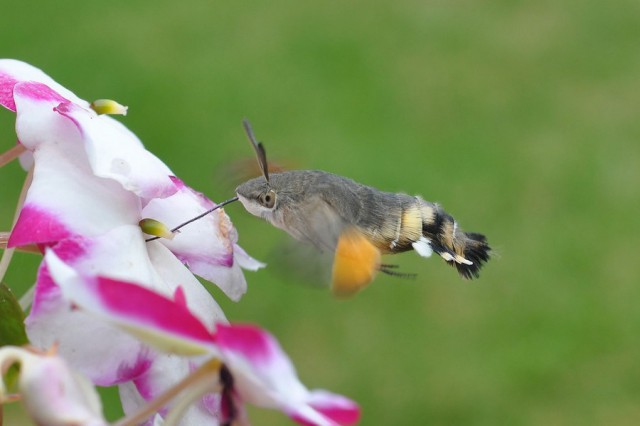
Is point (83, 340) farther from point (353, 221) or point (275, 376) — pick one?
point (353, 221)

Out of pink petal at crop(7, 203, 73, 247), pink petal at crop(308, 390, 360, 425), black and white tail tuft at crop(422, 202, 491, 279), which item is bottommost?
pink petal at crop(7, 203, 73, 247)

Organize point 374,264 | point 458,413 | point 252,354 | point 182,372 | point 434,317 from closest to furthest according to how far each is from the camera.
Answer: point 252,354 < point 182,372 < point 374,264 < point 458,413 < point 434,317

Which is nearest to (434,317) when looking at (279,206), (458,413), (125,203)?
(458,413)

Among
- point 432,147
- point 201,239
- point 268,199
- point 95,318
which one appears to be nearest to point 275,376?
point 95,318

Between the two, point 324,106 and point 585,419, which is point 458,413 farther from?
point 324,106

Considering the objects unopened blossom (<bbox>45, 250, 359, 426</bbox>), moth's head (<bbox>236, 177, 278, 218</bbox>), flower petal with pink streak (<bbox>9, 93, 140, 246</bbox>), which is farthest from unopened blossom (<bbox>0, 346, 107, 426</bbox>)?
moth's head (<bbox>236, 177, 278, 218</bbox>)

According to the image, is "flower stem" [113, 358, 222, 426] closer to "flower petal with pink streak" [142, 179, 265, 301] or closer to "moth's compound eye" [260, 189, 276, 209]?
"flower petal with pink streak" [142, 179, 265, 301]
